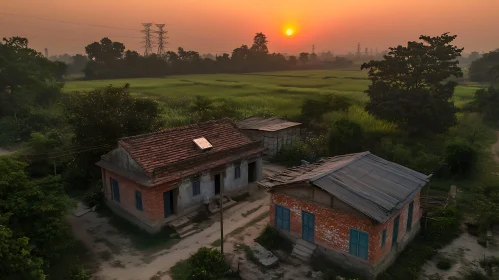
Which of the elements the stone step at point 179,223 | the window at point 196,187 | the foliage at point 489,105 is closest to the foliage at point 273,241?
the stone step at point 179,223

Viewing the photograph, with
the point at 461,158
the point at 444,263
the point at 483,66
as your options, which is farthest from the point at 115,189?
the point at 483,66

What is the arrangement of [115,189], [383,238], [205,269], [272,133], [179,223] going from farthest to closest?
[272,133] < [115,189] < [179,223] < [383,238] < [205,269]

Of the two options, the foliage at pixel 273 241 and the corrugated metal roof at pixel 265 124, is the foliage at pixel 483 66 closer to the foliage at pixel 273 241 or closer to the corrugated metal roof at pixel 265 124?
the corrugated metal roof at pixel 265 124

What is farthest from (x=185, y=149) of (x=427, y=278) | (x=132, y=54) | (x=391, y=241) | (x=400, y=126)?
(x=132, y=54)

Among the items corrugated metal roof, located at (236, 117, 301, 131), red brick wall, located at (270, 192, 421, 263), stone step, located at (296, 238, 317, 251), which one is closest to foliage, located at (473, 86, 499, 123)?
corrugated metal roof, located at (236, 117, 301, 131)

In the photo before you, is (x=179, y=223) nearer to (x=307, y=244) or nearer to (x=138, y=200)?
(x=138, y=200)

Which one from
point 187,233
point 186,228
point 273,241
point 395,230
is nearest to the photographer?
point 395,230

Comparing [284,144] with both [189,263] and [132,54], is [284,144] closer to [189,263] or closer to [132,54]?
[189,263]
